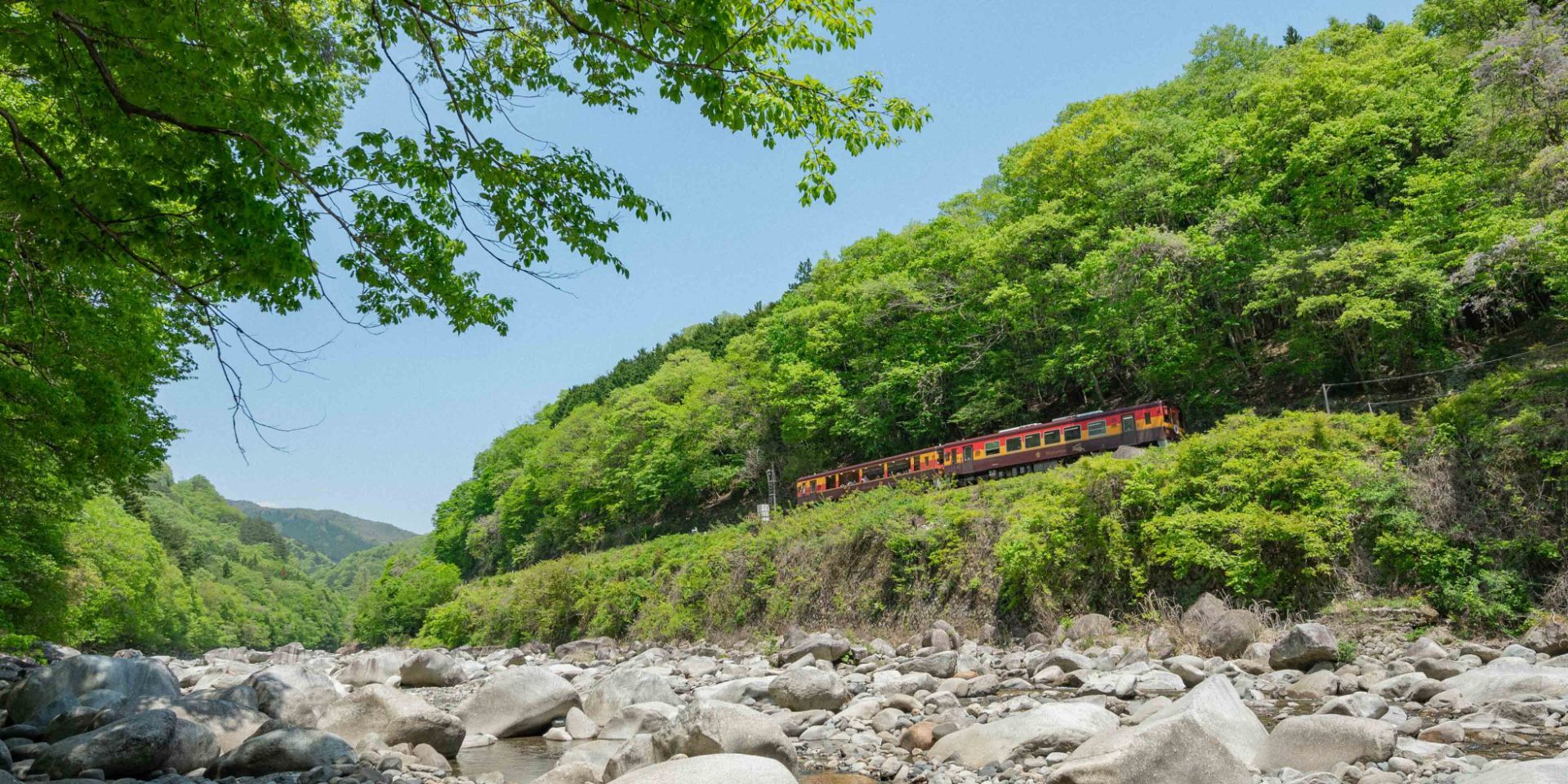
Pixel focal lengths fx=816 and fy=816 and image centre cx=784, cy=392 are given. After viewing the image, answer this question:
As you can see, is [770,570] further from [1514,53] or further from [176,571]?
[176,571]

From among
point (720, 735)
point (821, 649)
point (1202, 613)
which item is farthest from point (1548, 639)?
point (821, 649)

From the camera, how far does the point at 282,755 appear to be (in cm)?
763

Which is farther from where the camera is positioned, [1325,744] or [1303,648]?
[1303,648]

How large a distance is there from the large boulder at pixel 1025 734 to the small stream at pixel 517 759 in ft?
3.82

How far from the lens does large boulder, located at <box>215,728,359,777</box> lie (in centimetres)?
752

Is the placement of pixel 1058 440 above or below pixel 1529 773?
above

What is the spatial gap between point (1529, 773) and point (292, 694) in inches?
498

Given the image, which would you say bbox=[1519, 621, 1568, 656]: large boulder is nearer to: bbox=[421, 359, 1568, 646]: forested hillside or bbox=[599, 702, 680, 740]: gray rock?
bbox=[421, 359, 1568, 646]: forested hillside

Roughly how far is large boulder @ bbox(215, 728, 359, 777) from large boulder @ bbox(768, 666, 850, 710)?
5024 millimetres

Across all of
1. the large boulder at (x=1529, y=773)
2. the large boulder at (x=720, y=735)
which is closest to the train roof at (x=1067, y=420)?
the large boulder at (x=720, y=735)

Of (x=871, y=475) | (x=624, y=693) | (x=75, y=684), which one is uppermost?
(x=871, y=475)

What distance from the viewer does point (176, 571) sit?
59.1 m

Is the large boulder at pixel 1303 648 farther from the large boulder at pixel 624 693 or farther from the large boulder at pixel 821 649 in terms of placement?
the large boulder at pixel 624 693

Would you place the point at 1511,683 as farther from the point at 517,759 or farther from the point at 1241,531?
the point at 517,759
